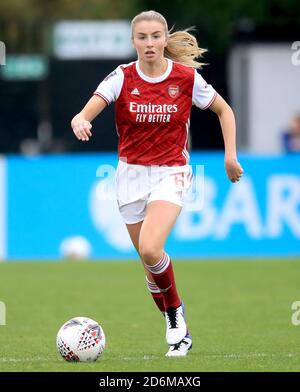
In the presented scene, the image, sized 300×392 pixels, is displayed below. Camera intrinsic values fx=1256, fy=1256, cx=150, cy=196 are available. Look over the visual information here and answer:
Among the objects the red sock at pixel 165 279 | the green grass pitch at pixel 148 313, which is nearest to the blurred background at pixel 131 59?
the green grass pitch at pixel 148 313

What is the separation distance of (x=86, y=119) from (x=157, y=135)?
65cm

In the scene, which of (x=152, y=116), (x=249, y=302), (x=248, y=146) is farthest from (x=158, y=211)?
(x=248, y=146)

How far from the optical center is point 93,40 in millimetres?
27531

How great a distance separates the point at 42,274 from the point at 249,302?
3.99 m

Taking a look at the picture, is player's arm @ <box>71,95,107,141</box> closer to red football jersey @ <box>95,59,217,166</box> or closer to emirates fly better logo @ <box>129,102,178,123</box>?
red football jersey @ <box>95,59,217,166</box>

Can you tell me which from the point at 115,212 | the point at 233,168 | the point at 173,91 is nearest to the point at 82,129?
the point at 173,91

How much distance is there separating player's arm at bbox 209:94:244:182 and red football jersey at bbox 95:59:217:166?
152mm

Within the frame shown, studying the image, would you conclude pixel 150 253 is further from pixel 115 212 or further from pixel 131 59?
pixel 131 59

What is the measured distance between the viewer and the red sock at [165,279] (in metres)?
9.24

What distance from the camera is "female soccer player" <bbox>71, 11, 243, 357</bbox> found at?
920 cm

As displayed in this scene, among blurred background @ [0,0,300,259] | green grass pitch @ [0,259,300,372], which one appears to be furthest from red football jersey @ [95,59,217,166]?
blurred background @ [0,0,300,259]

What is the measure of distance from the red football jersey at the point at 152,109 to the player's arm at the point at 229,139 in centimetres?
15

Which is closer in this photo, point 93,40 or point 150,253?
point 150,253

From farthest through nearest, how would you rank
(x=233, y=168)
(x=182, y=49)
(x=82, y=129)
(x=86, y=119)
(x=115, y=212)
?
(x=115, y=212), (x=182, y=49), (x=233, y=168), (x=86, y=119), (x=82, y=129)
